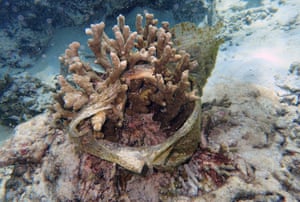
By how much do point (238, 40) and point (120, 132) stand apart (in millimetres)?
6833

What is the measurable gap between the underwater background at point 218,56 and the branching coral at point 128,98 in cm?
81

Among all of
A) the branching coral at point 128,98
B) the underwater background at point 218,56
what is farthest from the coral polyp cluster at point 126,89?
the underwater background at point 218,56

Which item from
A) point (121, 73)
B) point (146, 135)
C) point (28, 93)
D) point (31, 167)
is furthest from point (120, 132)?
point (28, 93)

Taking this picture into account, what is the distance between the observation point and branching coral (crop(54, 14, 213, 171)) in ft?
6.14

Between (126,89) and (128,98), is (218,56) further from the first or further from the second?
(126,89)

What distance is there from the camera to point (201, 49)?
8.93 feet

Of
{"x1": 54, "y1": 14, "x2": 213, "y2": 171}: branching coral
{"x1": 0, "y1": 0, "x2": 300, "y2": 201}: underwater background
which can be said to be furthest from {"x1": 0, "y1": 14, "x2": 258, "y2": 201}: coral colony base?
{"x1": 0, "y1": 0, "x2": 300, "y2": 201}: underwater background

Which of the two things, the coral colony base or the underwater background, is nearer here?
the coral colony base

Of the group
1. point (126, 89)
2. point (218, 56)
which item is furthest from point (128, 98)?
point (218, 56)

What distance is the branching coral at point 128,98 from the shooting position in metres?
1.87

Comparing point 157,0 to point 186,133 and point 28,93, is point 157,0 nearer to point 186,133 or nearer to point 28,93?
point 28,93

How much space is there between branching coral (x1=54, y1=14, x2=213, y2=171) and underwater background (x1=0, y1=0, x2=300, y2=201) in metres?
0.81

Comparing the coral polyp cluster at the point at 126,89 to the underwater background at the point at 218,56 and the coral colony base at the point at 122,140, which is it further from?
the underwater background at the point at 218,56

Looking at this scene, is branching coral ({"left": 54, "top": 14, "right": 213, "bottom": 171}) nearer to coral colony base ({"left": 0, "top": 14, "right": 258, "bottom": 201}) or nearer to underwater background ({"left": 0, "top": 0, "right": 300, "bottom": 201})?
coral colony base ({"left": 0, "top": 14, "right": 258, "bottom": 201})
